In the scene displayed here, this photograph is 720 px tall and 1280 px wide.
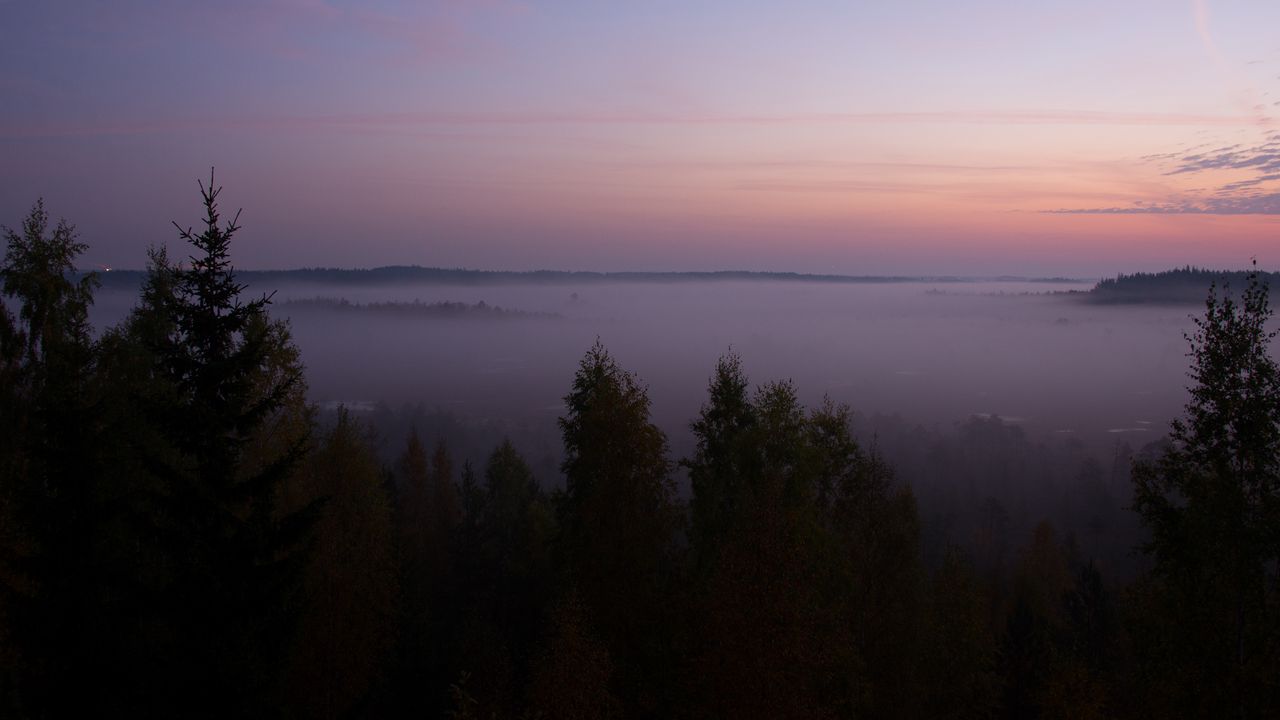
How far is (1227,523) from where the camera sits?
14383mm

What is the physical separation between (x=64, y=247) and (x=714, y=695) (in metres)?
22.0

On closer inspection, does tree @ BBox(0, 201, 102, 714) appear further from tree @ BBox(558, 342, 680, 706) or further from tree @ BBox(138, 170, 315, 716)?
tree @ BBox(558, 342, 680, 706)

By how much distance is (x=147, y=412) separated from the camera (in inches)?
452

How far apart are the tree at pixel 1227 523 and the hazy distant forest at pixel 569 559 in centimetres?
4

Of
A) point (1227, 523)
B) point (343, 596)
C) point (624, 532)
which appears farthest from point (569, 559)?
point (1227, 523)

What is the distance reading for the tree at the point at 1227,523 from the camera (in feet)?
46.2

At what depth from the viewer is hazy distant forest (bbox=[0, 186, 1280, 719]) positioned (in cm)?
1211

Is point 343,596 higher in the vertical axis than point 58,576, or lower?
lower

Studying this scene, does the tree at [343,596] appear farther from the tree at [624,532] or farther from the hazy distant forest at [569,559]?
the tree at [624,532]

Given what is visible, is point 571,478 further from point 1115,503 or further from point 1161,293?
point 1161,293

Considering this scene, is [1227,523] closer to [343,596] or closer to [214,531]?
[214,531]

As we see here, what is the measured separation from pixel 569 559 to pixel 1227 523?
14.6 m

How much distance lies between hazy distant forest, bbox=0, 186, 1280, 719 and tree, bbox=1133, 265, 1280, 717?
0.14 ft

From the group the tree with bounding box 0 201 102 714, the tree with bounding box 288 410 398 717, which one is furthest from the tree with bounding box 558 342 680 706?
the tree with bounding box 0 201 102 714
